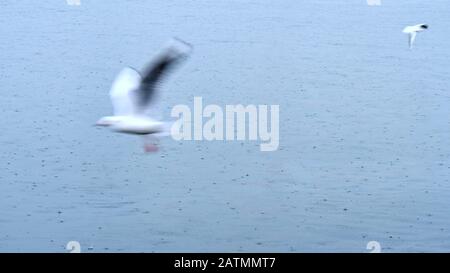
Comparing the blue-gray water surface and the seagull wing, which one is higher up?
the seagull wing

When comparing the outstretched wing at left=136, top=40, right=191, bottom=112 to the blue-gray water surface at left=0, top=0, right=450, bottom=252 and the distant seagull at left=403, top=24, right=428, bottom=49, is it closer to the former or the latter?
the blue-gray water surface at left=0, top=0, right=450, bottom=252

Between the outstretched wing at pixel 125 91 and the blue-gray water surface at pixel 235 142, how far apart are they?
56mm

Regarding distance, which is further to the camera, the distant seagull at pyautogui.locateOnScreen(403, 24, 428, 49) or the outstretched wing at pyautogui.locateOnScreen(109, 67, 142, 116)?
the distant seagull at pyautogui.locateOnScreen(403, 24, 428, 49)

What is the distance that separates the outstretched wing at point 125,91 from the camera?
15.4ft

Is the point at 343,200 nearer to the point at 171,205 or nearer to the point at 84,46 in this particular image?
the point at 171,205

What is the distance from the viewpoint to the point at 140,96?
4.68m

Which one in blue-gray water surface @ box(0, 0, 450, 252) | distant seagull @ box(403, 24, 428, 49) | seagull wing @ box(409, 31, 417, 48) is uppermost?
distant seagull @ box(403, 24, 428, 49)

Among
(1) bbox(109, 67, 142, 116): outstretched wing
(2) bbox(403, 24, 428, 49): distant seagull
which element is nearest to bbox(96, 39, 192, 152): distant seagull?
(1) bbox(109, 67, 142, 116): outstretched wing

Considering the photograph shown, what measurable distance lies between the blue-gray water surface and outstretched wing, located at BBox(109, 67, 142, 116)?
0.06 m

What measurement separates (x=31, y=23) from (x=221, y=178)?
1104mm

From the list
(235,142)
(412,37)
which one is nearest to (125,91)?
(235,142)

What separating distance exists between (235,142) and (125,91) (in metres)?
0.55

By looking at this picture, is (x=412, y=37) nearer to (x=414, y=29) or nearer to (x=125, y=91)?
(x=414, y=29)

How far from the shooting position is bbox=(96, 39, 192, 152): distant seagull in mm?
4680
